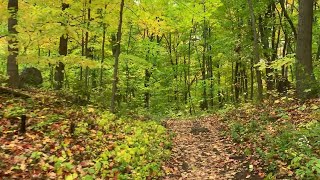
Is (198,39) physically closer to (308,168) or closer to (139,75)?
(139,75)

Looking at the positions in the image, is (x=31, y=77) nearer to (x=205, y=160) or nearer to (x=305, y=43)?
(x=205, y=160)

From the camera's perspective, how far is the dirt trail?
827cm

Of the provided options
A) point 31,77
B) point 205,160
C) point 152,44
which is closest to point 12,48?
point 205,160

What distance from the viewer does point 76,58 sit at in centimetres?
1243

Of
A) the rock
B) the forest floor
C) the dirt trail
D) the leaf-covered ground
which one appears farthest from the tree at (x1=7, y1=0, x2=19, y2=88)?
the dirt trail

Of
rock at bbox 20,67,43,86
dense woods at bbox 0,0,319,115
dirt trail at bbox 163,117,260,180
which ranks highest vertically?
dense woods at bbox 0,0,319,115

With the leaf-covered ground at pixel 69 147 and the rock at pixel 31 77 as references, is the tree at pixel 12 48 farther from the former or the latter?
the rock at pixel 31 77

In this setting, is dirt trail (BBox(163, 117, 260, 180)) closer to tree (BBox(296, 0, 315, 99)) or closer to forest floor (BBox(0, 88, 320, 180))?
forest floor (BBox(0, 88, 320, 180))

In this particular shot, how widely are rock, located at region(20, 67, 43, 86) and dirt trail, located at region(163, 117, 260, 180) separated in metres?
10.4

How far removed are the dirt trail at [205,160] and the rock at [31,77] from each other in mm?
10400

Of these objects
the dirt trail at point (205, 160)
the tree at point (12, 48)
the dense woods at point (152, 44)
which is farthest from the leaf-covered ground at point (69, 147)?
the dense woods at point (152, 44)

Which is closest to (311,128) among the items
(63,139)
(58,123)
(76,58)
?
(63,139)

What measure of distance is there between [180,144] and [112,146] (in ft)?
13.2

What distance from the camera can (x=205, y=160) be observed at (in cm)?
981
